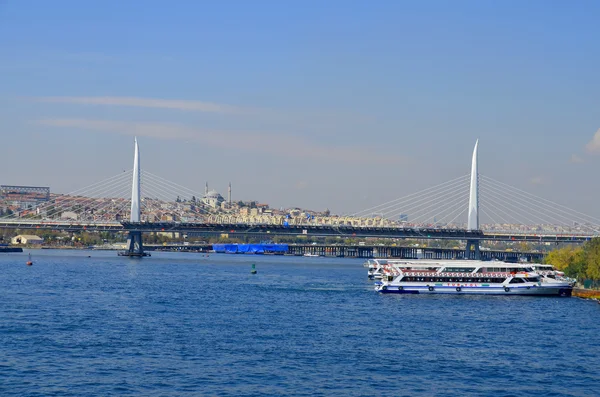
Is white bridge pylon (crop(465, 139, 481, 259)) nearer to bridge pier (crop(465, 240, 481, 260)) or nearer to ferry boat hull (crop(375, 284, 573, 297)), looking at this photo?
bridge pier (crop(465, 240, 481, 260))

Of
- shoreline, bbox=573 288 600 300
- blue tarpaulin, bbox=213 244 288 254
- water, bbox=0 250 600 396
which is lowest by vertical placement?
water, bbox=0 250 600 396

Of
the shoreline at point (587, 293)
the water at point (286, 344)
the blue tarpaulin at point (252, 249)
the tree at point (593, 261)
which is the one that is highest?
the blue tarpaulin at point (252, 249)

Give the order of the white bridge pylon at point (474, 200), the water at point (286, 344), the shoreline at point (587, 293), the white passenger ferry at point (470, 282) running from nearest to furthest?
the water at point (286, 344) → the shoreline at point (587, 293) → the white passenger ferry at point (470, 282) → the white bridge pylon at point (474, 200)

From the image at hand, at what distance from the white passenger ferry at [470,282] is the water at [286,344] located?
2.82 metres

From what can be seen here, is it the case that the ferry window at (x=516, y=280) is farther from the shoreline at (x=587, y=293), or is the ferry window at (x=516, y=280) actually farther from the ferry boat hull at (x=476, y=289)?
the shoreline at (x=587, y=293)

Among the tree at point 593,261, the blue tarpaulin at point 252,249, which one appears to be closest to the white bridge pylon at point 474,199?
the tree at point 593,261

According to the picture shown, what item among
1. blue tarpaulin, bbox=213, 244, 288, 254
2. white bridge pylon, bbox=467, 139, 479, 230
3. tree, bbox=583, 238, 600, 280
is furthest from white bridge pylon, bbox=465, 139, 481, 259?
blue tarpaulin, bbox=213, 244, 288, 254

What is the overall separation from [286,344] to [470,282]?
25.6 metres

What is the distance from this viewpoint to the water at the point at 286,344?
935 inches

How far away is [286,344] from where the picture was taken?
98.3ft

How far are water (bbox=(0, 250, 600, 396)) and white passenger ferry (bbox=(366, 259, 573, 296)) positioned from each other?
282 cm

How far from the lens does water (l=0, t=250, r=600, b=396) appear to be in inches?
935

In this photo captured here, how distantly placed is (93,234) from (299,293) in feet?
399

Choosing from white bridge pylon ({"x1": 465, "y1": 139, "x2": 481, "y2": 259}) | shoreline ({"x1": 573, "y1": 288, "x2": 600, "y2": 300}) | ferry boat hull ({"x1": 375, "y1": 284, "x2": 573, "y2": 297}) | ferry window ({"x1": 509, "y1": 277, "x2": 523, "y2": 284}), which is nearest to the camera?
shoreline ({"x1": 573, "y1": 288, "x2": 600, "y2": 300})
